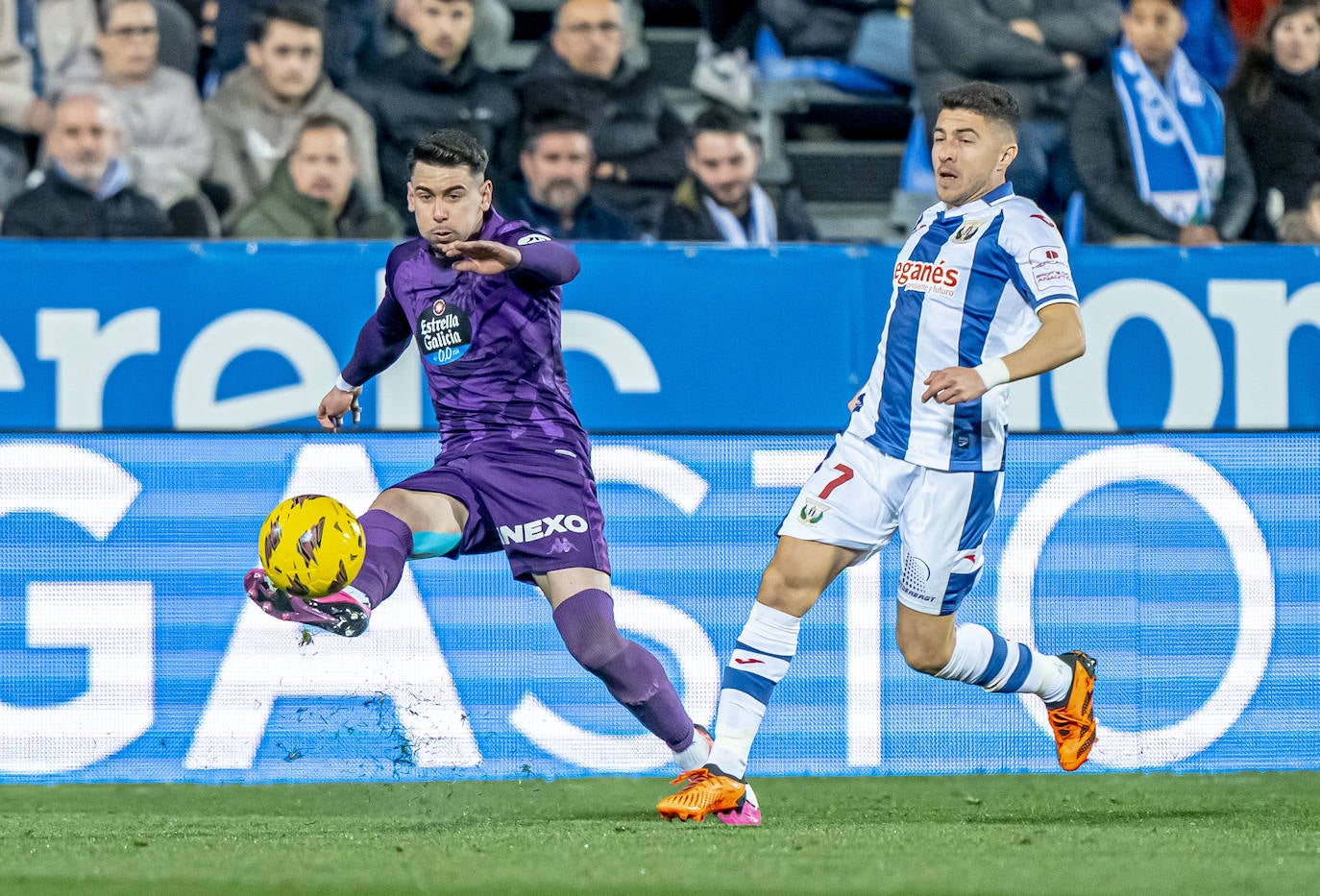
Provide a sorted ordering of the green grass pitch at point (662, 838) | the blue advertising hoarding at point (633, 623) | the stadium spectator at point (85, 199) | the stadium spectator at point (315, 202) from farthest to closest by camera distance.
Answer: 1. the stadium spectator at point (315, 202)
2. the stadium spectator at point (85, 199)
3. the blue advertising hoarding at point (633, 623)
4. the green grass pitch at point (662, 838)

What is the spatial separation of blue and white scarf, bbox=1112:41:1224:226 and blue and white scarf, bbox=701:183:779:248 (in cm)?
166

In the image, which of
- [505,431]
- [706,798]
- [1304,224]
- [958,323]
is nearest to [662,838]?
[706,798]

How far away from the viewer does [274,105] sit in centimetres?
736

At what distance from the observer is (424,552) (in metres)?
4.53

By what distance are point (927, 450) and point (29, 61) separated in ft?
15.1

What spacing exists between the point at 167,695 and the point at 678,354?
6.80 ft

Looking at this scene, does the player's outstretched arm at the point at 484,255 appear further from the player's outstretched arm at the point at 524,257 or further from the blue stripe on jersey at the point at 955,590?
the blue stripe on jersey at the point at 955,590

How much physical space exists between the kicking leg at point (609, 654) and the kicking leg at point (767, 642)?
133mm

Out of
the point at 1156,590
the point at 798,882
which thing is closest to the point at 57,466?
the point at 798,882

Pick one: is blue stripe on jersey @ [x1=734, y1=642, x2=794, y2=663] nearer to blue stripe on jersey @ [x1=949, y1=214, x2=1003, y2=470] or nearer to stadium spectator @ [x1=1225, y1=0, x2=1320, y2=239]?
blue stripe on jersey @ [x1=949, y1=214, x2=1003, y2=470]

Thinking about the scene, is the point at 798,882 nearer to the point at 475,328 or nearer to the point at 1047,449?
the point at 475,328

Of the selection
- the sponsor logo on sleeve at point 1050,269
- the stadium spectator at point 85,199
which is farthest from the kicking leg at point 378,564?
the stadium spectator at point 85,199

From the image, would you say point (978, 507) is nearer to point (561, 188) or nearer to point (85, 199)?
point (561, 188)

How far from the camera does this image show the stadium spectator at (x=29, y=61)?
7.23 metres
